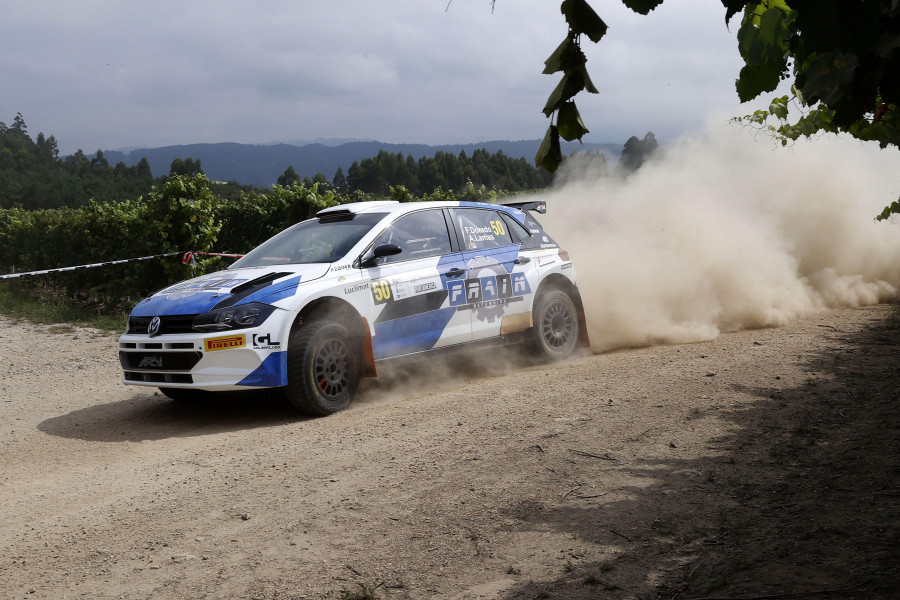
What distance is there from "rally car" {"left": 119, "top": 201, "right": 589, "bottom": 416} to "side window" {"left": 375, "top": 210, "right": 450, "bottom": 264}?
0.04ft

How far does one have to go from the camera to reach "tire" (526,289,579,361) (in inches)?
360

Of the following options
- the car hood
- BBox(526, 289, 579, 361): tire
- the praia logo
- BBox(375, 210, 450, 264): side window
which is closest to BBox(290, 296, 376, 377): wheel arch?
the car hood

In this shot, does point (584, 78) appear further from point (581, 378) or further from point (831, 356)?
point (831, 356)

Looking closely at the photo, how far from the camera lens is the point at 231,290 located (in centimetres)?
714

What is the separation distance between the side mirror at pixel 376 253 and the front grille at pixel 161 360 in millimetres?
1726

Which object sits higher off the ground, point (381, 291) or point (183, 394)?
point (381, 291)

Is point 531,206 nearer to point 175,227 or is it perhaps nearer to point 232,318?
point 232,318

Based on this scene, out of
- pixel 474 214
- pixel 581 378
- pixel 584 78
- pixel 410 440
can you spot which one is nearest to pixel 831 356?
pixel 581 378

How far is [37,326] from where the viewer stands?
15062mm

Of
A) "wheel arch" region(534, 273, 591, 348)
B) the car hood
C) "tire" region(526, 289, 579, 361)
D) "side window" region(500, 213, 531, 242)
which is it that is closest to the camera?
the car hood

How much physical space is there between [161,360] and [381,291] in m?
2.01

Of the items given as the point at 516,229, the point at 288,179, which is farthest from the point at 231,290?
the point at 288,179

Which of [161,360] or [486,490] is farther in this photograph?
[161,360]

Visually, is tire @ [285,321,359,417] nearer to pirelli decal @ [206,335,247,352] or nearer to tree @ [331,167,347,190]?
pirelli decal @ [206,335,247,352]
